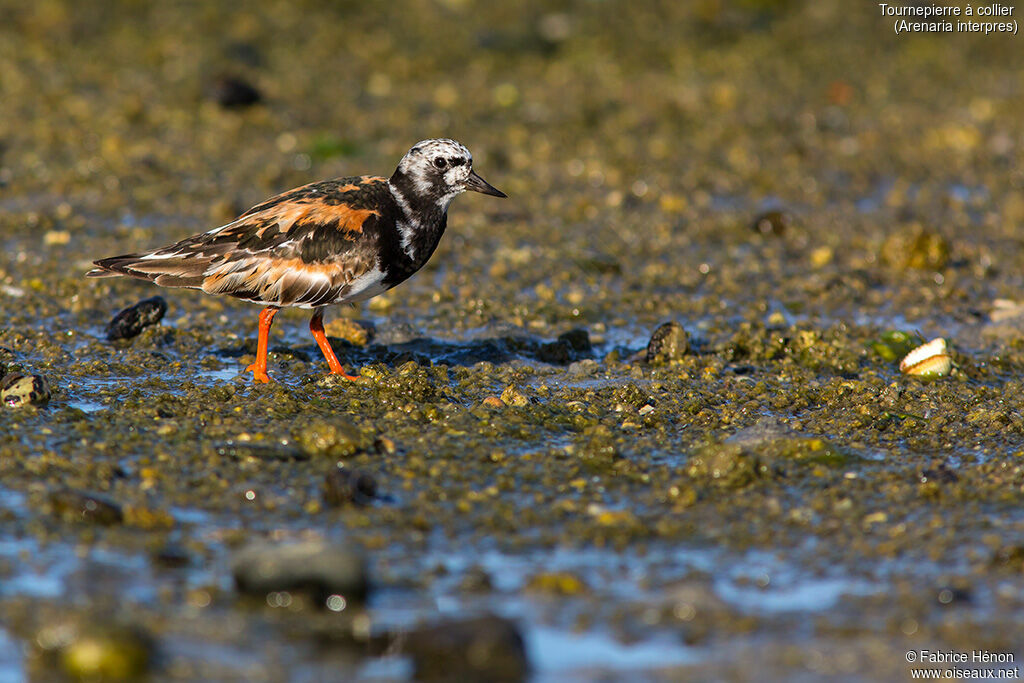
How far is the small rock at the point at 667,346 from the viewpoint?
7.75 meters

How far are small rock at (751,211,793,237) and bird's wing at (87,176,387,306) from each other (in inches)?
172

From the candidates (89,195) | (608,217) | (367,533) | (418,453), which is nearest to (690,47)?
(608,217)

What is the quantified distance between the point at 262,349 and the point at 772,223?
5.08 meters

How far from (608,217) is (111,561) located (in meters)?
6.72

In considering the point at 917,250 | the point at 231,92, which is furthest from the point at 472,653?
the point at 231,92

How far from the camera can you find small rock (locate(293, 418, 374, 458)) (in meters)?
6.00

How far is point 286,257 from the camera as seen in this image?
7020mm

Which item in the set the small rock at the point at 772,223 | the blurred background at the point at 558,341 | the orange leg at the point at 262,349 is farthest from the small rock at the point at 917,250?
the orange leg at the point at 262,349

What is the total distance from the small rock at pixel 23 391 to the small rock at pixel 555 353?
3094 mm

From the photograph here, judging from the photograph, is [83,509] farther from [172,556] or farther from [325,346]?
[325,346]

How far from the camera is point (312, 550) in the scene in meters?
4.59

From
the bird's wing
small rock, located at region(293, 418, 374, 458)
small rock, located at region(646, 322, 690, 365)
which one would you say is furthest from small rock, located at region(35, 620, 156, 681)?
small rock, located at region(646, 322, 690, 365)

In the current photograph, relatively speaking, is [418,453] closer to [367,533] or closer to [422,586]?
[367,533]

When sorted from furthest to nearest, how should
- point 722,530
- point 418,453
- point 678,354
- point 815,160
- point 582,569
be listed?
point 815,160, point 678,354, point 418,453, point 722,530, point 582,569
